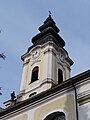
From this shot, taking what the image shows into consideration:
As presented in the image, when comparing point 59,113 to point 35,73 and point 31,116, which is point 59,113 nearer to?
point 31,116

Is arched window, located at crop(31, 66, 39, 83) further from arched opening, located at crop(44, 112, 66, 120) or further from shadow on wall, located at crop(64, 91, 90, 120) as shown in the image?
shadow on wall, located at crop(64, 91, 90, 120)

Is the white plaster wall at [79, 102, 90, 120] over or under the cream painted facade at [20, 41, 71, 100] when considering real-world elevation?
under

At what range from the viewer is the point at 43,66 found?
2880 cm

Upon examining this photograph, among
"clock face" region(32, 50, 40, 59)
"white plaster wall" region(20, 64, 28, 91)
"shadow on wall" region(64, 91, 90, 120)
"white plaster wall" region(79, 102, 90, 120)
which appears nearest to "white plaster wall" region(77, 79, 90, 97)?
"shadow on wall" region(64, 91, 90, 120)

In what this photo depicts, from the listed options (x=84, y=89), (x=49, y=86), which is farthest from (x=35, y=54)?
(x=84, y=89)

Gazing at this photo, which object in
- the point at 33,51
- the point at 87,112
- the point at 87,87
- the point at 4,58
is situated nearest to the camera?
the point at 4,58

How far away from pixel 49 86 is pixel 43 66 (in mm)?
3039

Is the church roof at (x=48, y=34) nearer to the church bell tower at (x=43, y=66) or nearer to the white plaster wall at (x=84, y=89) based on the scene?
the church bell tower at (x=43, y=66)

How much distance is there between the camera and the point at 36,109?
1828cm

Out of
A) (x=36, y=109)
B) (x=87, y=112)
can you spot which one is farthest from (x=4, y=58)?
(x=36, y=109)

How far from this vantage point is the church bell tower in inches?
1082

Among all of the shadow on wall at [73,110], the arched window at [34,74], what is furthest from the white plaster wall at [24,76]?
the shadow on wall at [73,110]

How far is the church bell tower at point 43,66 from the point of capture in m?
27.5

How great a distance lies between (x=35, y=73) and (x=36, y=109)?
11.1 m
